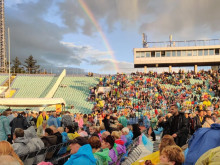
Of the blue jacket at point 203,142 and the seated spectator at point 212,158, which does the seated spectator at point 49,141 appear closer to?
the blue jacket at point 203,142

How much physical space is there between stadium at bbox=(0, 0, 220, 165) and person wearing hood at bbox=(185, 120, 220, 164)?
0.01 meters

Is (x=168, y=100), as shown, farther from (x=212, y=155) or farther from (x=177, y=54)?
(x=212, y=155)

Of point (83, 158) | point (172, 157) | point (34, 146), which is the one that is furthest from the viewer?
point (34, 146)

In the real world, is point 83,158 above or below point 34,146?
above

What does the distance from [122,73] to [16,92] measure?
1765cm

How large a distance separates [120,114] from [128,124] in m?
10.2

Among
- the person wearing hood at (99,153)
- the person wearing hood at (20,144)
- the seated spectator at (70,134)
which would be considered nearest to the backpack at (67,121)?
the seated spectator at (70,134)

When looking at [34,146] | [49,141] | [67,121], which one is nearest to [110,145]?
[34,146]

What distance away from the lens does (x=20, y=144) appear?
624 cm

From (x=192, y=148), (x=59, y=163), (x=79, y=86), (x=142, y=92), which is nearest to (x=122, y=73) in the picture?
(x=79, y=86)

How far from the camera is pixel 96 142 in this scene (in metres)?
5.43

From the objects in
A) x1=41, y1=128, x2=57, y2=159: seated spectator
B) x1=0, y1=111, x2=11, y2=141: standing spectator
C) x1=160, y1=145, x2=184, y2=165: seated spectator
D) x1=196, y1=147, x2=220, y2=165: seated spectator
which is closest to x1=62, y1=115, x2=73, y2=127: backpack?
x1=0, y1=111, x2=11, y2=141: standing spectator

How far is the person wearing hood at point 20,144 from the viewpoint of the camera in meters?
6.07

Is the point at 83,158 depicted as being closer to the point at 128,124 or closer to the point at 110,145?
the point at 110,145
